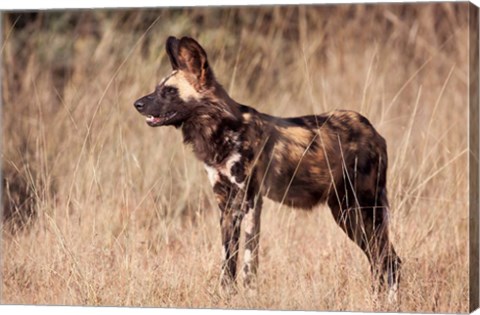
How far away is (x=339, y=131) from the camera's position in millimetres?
7363

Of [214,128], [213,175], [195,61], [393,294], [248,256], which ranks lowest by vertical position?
[393,294]

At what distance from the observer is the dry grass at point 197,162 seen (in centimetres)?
730

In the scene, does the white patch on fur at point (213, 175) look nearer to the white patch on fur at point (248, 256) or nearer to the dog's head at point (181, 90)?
the dog's head at point (181, 90)

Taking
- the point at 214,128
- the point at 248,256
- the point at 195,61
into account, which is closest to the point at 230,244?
the point at 248,256

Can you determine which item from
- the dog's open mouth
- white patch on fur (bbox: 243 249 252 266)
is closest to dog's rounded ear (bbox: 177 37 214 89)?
the dog's open mouth

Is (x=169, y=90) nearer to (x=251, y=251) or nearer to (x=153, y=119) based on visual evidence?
(x=153, y=119)

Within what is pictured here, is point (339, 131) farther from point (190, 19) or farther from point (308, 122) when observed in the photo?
point (190, 19)

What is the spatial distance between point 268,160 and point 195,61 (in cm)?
71

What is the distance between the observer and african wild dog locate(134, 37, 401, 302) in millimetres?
7246

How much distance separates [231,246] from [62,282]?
3.41 ft

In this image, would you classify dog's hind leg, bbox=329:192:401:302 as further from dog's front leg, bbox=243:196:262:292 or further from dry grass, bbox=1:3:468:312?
dog's front leg, bbox=243:196:262:292

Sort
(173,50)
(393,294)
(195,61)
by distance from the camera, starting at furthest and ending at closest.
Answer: (173,50) → (195,61) → (393,294)

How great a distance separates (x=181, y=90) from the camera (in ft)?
24.1

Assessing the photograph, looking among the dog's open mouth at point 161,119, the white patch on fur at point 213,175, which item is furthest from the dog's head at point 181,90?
the white patch on fur at point 213,175
